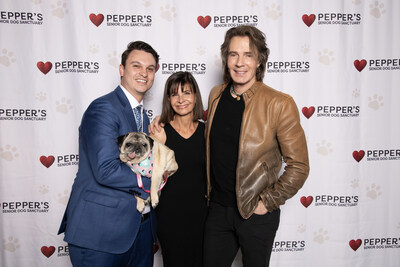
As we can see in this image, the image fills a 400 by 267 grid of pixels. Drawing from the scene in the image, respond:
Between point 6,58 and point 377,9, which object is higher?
point 377,9

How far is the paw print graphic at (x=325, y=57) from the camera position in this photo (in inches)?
129

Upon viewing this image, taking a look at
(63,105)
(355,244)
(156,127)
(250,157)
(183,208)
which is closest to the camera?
(250,157)

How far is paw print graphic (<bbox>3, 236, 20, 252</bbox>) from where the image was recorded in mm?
3176

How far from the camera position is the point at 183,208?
2.26 m

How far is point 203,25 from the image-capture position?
3.20 meters

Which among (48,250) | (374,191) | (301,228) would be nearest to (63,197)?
(48,250)

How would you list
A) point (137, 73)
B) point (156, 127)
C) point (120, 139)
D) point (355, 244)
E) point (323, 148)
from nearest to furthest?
point (120, 139)
point (137, 73)
point (156, 127)
point (323, 148)
point (355, 244)

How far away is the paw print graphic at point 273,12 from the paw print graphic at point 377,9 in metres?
1.22

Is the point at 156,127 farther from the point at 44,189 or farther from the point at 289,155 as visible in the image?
the point at 44,189

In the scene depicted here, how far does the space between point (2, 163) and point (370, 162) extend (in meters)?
4.73

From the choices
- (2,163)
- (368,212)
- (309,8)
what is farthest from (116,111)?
(368,212)

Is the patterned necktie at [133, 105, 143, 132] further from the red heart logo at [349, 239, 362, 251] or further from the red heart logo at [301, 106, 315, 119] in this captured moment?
the red heart logo at [349, 239, 362, 251]

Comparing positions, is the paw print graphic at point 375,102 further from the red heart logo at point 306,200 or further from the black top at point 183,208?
the black top at point 183,208

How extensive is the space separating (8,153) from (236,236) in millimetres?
2905
